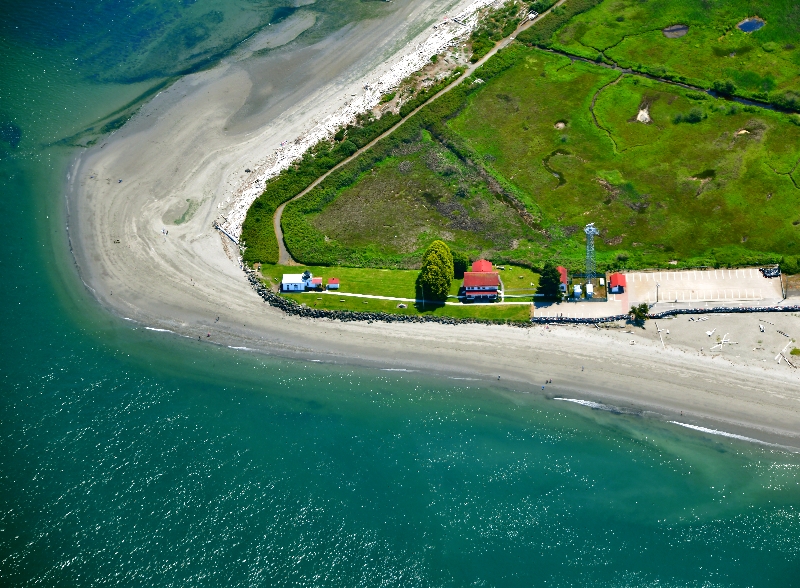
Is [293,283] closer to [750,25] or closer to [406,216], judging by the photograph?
[406,216]

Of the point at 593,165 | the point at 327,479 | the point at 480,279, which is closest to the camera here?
the point at 327,479

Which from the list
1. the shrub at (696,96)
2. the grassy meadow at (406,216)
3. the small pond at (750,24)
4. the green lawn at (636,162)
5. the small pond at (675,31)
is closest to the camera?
the green lawn at (636,162)

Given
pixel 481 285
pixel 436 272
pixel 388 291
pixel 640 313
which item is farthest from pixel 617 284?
pixel 388 291

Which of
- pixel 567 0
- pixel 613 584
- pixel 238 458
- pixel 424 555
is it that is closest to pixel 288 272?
pixel 238 458

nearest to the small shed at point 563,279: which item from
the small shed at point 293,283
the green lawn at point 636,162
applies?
the green lawn at point 636,162

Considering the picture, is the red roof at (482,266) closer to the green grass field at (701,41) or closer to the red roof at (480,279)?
the red roof at (480,279)

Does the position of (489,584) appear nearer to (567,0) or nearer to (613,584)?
(613,584)
